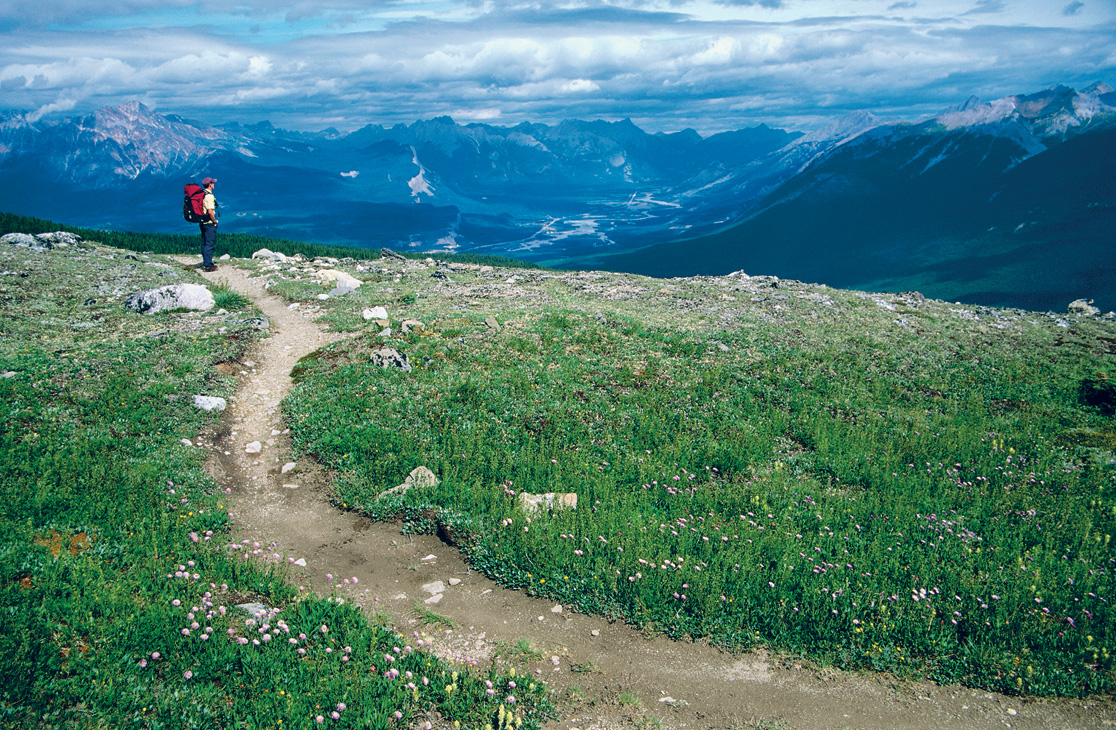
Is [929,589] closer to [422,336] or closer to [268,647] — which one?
[268,647]

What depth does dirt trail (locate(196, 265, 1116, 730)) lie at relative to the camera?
28.7ft

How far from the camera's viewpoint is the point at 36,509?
11.0 m

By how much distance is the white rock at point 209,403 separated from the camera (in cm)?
1734

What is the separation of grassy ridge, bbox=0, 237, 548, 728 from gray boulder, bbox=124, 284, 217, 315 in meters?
11.9

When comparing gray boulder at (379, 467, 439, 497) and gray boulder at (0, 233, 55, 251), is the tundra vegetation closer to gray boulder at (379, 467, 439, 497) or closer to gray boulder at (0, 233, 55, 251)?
gray boulder at (379, 467, 439, 497)

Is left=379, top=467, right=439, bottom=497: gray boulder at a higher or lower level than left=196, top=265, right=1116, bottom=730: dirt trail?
higher

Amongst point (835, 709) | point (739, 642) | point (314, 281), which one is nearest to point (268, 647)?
point (739, 642)

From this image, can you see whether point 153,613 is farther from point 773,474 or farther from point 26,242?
point 26,242

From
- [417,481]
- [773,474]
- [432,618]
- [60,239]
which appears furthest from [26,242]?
[773,474]

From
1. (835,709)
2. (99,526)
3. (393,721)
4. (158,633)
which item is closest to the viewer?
(393,721)

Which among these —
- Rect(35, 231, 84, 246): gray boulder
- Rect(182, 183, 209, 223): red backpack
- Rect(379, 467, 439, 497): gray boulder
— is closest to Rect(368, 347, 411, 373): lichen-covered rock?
Rect(379, 467, 439, 497): gray boulder

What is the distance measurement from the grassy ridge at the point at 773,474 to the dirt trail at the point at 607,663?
1.40 feet

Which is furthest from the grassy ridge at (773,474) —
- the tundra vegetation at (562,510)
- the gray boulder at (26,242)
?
the gray boulder at (26,242)

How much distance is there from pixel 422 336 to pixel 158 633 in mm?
17174
